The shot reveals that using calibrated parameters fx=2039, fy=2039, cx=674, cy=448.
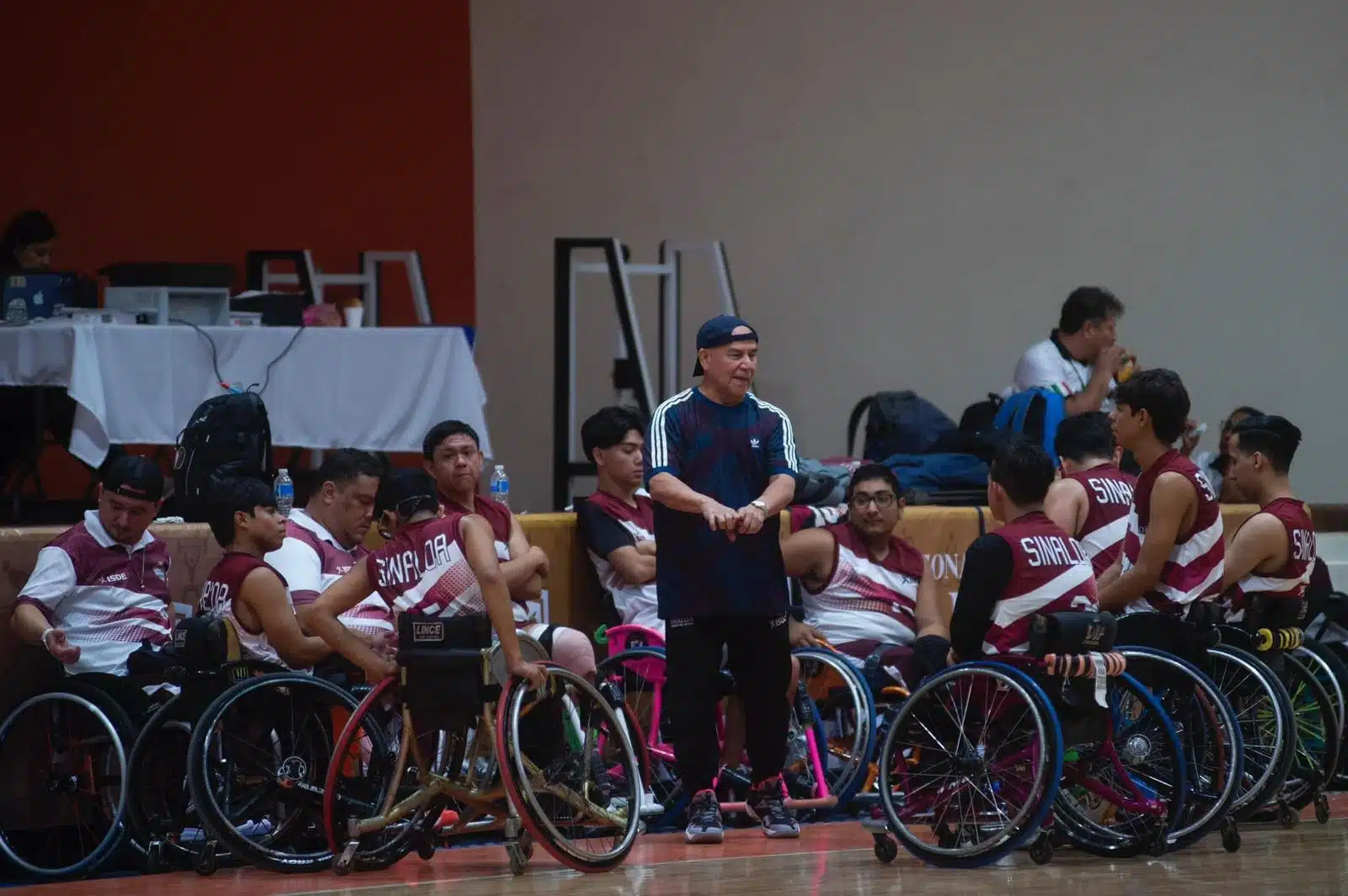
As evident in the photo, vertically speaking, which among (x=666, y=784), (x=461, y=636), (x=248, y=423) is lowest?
(x=666, y=784)

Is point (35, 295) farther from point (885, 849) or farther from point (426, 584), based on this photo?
point (885, 849)

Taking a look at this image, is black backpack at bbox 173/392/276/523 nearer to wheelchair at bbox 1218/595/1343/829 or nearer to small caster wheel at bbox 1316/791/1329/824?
wheelchair at bbox 1218/595/1343/829

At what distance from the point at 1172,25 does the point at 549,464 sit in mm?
3678

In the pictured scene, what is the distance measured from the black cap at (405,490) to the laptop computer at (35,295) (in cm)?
249

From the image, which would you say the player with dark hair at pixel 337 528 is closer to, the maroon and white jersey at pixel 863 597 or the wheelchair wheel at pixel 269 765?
the wheelchair wheel at pixel 269 765

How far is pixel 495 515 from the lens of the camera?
19.7 ft

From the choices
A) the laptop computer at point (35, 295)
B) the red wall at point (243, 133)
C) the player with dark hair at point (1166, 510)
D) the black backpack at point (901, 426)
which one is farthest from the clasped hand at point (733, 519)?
the red wall at point (243, 133)

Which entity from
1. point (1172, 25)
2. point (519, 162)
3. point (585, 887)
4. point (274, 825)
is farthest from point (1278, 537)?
point (519, 162)

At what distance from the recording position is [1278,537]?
5812 mm

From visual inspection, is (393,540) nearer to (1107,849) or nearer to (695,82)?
(1107,849)

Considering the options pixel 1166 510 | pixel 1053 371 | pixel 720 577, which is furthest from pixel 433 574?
pixel 1053 371

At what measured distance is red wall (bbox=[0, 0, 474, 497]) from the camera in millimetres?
9602

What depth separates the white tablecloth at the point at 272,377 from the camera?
719 cm

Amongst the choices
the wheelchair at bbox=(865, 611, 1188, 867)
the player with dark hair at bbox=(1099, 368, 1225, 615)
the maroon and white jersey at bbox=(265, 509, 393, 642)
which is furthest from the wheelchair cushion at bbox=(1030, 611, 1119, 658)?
the maroon and white jersey at bbox=(265, 509, 393, 642)
